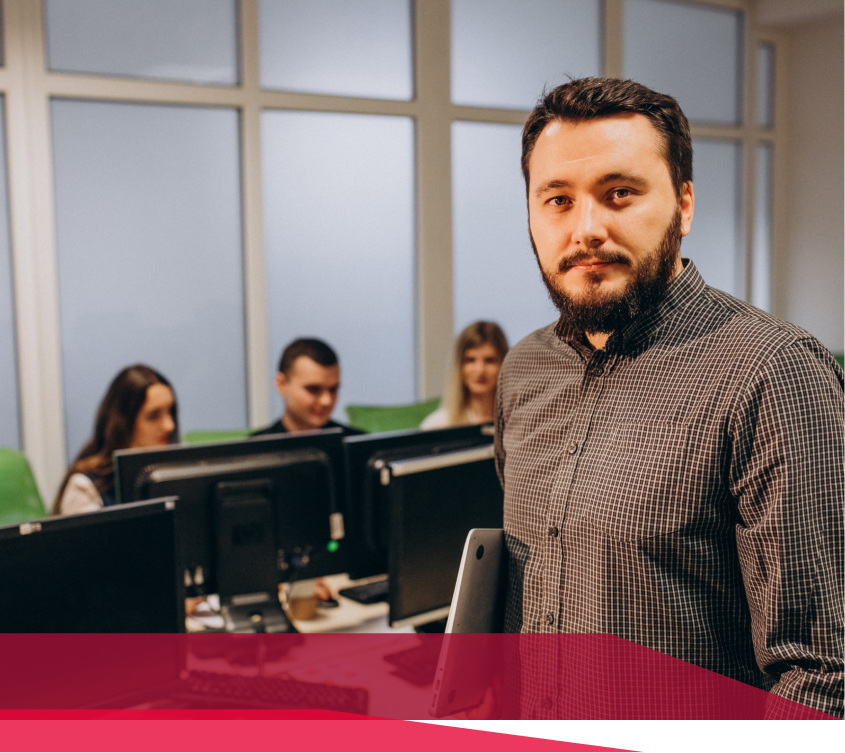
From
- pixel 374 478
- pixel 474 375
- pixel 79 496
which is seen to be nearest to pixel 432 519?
pixel 374 478

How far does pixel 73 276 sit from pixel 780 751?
336 centimetres

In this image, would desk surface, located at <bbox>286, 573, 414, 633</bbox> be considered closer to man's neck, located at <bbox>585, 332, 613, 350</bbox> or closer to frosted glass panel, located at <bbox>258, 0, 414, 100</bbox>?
man's neck, located at <bbox>585, 332, 613, 350</bbox>

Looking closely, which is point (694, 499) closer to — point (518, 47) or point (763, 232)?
point (518, 47)

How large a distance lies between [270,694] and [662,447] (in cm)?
93

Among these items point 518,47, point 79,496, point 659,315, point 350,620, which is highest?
point 518,47

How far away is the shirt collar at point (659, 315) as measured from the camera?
1.03 meters

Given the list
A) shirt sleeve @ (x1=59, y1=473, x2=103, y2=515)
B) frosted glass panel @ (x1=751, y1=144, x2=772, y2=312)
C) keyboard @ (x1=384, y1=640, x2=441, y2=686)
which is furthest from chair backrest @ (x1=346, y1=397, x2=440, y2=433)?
Result: frosted glass panel @ (x1=751, y1=144, x2=772, y2=312)

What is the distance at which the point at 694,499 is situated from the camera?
0.92 metres

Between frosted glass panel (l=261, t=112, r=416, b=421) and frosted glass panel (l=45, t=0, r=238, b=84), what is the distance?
0.37m

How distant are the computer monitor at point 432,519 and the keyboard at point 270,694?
209 millimetres

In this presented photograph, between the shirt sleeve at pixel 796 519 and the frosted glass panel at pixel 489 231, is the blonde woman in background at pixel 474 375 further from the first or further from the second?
the shirt sleeve at pixel 796 519

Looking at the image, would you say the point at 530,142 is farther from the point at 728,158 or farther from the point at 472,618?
the point at 728,158

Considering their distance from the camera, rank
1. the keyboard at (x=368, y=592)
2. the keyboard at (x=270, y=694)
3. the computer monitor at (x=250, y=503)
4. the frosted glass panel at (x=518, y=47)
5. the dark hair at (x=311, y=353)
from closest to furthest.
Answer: the keyboard at (x=270, y=694)
the computer monitor at (x=250, y=503)
the keyboard at (x=368, y=592)
the dark hair at (x=311, y=353)
the frosted glass panel at (x=518, y=47)

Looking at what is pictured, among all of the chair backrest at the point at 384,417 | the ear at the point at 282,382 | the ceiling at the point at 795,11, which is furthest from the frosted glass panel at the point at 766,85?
the ear at the point at 282,382
